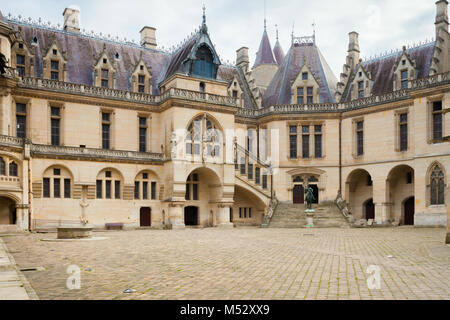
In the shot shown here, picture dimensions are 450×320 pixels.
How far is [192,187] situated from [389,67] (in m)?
22.1

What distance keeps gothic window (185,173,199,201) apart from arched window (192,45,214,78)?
945 centimetres

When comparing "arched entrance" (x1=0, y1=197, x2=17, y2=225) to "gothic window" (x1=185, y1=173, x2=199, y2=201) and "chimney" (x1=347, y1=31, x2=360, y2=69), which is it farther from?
"chimney" (x1=347, y1=31, x2=360, y2=69)

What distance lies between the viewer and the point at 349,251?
1867 cm

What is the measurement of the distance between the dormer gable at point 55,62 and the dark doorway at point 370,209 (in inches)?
1195

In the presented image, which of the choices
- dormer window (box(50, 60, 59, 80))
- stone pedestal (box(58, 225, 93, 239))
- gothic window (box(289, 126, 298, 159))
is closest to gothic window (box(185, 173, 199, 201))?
gothic window (box(289, 126, 298, 159))

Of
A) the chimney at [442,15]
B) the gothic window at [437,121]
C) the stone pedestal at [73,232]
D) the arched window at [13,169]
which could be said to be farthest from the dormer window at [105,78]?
the chimney at [442,15]

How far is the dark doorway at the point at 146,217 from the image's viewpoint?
42.3 meters

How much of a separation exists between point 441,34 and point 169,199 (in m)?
27.9

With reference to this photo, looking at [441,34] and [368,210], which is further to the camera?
[368,210]

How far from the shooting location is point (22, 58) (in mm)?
39500

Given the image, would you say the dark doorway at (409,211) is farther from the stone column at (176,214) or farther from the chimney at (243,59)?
the chimney at (243,59)

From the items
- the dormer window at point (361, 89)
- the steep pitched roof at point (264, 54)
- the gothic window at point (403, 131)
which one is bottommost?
the gothic window at point (403, 131)
